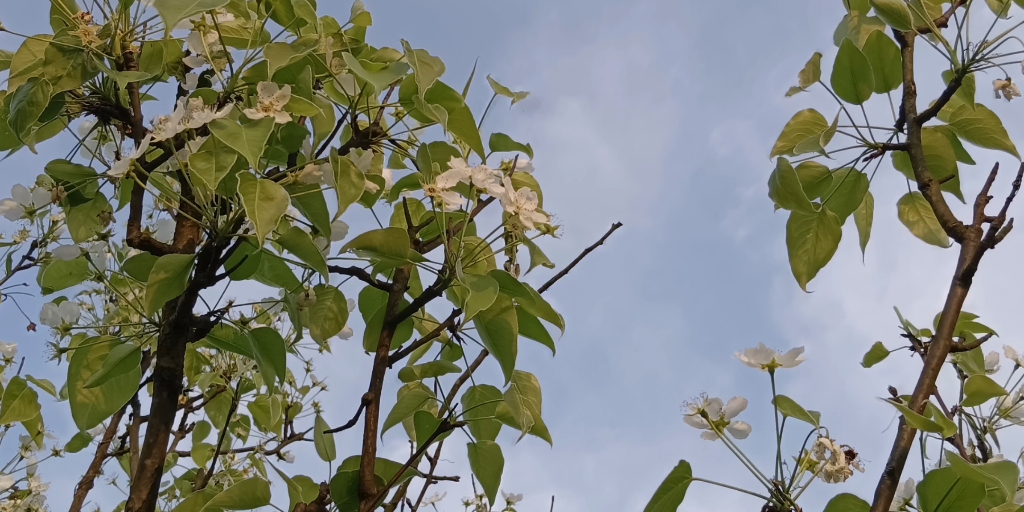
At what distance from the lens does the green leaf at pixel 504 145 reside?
1147mm

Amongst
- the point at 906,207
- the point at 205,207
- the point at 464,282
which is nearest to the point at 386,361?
the point at 464,282

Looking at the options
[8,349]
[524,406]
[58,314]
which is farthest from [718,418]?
[8,349]

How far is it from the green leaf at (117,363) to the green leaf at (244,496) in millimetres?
216

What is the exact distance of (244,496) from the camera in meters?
0.93

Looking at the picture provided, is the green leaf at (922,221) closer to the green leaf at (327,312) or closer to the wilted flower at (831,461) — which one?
the wilted flower at (831,461)

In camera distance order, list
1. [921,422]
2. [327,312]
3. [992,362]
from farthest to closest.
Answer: [992,362] < [327,312] < [921,422]

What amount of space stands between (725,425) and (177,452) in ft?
4.83

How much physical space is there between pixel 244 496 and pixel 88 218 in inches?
22.4

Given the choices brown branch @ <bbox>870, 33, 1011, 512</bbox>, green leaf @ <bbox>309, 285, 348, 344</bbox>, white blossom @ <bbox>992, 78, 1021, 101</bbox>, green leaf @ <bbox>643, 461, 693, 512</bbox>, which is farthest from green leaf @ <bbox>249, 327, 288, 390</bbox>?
white blossom @ <bbox>992, 78, 1021, 101</bbox>

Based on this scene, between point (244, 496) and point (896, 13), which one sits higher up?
point (896, 13)

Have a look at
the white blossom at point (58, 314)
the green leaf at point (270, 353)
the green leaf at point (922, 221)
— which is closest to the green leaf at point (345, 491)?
the green leaf at point (270, 353)

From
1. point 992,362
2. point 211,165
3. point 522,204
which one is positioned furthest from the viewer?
point 992,362

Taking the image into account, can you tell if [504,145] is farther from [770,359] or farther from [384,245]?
[770,359]

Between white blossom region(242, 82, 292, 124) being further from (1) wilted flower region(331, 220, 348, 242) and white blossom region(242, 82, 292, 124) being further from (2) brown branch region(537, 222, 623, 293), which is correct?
(2) brown branch region(537, 222, 623, 293)
